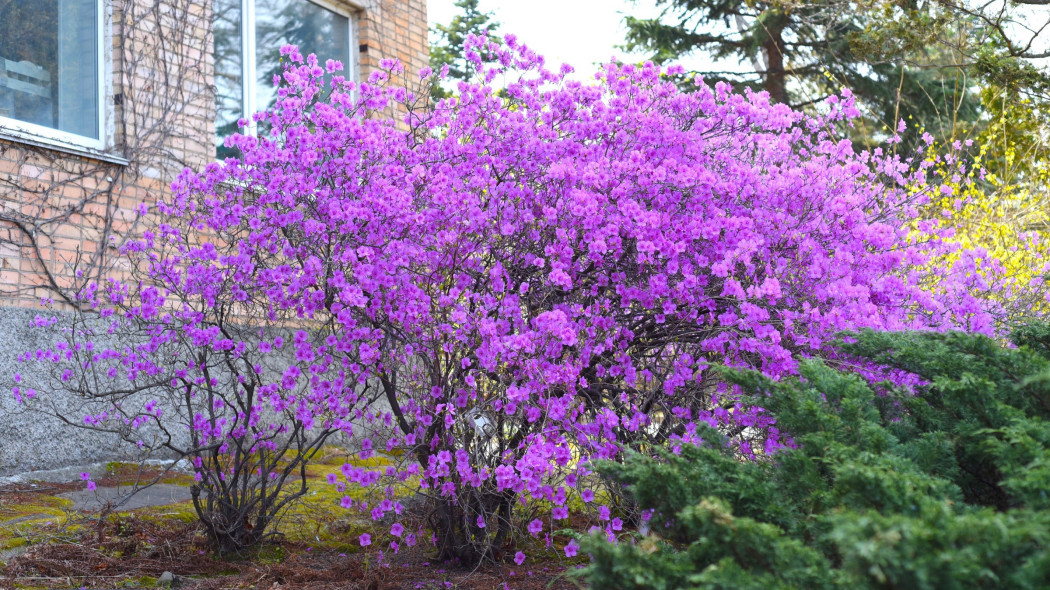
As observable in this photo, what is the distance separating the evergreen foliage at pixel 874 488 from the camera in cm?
183

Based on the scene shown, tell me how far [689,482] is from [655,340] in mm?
1633

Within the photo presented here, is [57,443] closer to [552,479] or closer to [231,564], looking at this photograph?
[231,564]

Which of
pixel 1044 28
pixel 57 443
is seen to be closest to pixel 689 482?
pixel 57 443

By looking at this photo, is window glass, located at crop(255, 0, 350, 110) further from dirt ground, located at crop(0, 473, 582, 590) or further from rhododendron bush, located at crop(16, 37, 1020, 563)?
dirt ground, located at crop(0, 473, 582, 590)

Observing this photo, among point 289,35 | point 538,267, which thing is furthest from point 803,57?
point 538,267

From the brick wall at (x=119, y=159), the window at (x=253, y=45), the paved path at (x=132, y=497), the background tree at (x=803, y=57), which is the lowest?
the paved path at (x=132, y=497)

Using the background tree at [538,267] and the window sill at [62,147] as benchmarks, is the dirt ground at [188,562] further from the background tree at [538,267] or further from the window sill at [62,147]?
the window sill at [62,147]

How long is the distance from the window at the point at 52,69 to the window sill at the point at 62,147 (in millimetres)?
37

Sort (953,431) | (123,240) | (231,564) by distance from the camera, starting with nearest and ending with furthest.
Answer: (953,431) < (231,564) < (123,240)

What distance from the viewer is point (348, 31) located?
8.28m

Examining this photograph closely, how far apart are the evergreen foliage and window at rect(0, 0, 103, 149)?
4.85 meters

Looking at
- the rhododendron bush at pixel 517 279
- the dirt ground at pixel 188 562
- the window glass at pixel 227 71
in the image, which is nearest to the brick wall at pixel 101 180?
the window glass at pixel 227 71

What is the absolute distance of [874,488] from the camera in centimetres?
217

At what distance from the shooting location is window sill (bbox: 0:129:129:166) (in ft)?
17.8
